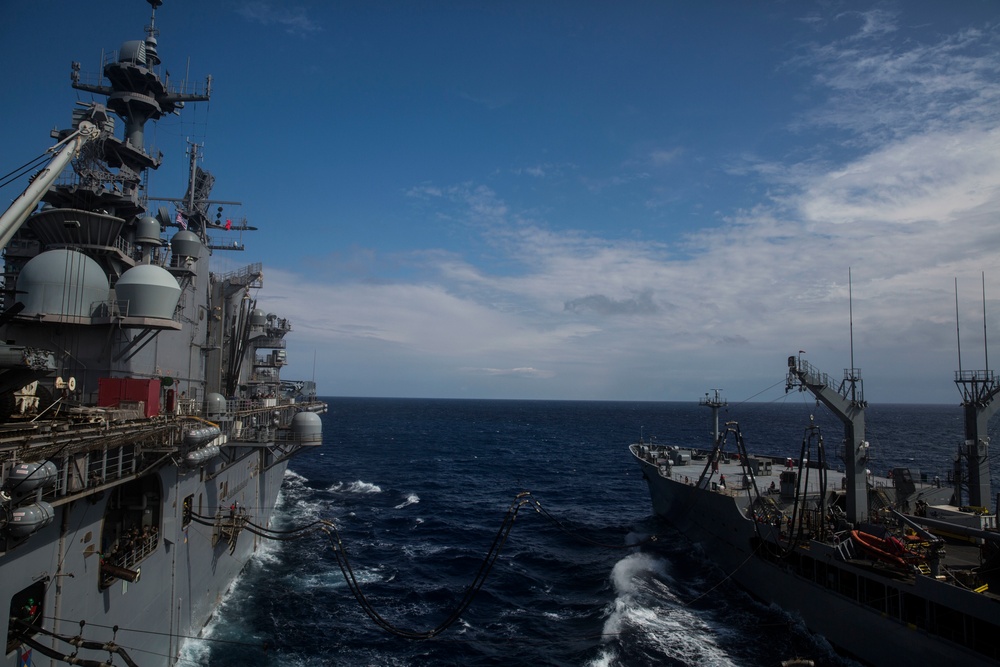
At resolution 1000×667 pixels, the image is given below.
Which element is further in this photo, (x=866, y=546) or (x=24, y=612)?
(x=866, y=546)

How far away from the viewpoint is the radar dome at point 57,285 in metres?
20.8

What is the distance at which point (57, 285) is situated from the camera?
68.8 ft

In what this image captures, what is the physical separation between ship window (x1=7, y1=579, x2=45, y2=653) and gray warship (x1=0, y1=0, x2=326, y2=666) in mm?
44

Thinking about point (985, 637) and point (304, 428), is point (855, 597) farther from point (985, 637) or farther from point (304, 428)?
point (304, 428)

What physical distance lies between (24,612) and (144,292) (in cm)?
1142

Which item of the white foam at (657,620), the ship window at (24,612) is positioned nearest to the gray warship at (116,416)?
the ship window at (24,612)

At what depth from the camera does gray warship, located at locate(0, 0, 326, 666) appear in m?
14.1

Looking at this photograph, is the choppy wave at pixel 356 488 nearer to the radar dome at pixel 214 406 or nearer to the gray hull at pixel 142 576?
the gray hull at pixel 142 576

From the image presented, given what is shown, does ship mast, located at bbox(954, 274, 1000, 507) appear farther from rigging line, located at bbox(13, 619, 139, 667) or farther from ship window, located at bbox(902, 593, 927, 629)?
rigging line, located at bbox(13, 619, 139, 667)

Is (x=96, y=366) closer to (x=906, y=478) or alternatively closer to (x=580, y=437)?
(x=906, y=478)

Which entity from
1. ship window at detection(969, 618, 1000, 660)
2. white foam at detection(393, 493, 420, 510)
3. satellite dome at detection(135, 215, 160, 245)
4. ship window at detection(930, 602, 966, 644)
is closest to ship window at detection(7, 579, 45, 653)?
satellite dome at detection(135, 215, 160, 245)

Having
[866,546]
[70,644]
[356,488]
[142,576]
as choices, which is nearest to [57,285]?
[142,576]

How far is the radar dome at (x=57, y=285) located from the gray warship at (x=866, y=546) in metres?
31.8

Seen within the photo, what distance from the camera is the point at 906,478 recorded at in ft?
110
